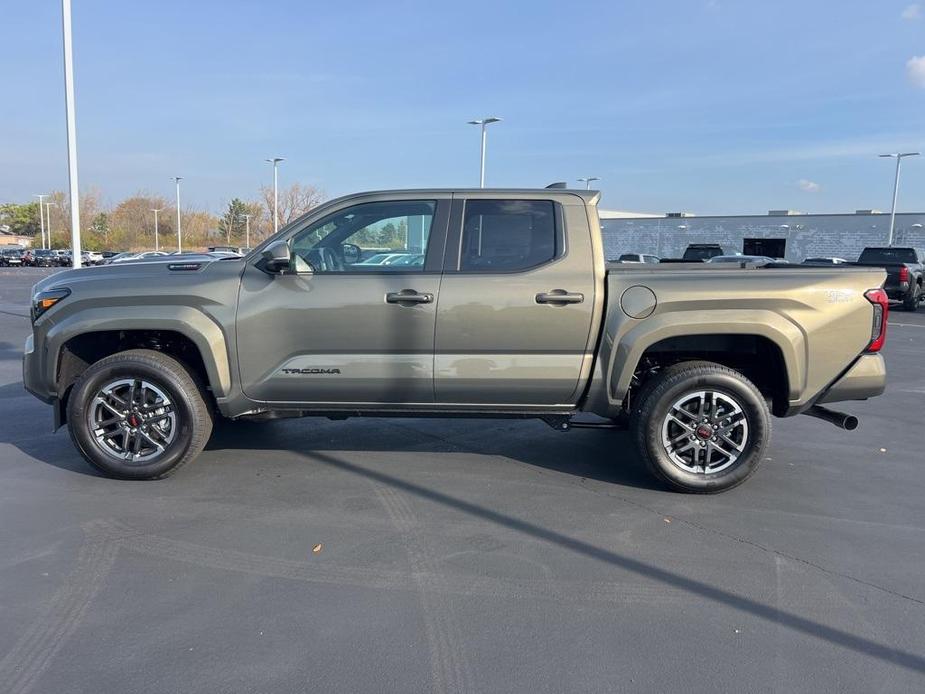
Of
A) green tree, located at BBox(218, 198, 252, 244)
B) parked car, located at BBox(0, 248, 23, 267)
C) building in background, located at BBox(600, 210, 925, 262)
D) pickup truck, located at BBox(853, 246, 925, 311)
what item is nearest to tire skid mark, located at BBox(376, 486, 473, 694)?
pickup truck, located at BBox(853, 246, 925, 311)

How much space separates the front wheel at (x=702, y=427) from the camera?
4.62 m

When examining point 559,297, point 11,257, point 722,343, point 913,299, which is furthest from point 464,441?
point 11,257

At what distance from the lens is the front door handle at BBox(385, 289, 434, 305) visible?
460 cm

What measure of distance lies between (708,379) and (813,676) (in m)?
2.16

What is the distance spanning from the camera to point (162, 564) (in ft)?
11.9

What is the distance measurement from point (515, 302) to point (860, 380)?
2.32 metres

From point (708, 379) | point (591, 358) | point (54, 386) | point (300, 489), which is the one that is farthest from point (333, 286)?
point (708, 379)

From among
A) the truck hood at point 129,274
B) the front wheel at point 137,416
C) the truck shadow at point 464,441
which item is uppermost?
the truck hood at point 129,274

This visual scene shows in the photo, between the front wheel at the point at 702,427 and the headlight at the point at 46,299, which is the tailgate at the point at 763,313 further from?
the headlight at the point at 46,299

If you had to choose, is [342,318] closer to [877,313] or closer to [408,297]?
[408,297]

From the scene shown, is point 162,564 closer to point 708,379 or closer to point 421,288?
point 421,288

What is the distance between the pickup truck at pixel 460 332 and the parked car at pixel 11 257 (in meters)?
62.6

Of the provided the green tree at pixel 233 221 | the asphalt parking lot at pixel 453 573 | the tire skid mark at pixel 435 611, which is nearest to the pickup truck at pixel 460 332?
the asphalt parking lot at pixel 453 573

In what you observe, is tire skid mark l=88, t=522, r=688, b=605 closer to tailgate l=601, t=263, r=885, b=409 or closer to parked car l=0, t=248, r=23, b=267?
tailgate l=601, t=263, r=885, b=409
